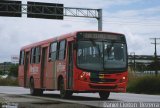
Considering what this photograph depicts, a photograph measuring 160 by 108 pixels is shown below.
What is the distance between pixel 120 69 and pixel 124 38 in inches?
62.3

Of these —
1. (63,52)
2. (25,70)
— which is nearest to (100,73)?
(63,52)

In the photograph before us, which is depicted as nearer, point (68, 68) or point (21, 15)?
point (68, 68)

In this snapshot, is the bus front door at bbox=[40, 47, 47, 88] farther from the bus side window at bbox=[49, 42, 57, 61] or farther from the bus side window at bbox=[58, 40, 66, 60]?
the bus side window at bbox=[58, 40, 66, 60]

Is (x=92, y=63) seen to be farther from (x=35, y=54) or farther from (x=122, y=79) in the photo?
(x=35, y=54)

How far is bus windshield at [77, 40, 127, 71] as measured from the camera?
77.3 ft

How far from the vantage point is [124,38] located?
24.5 m

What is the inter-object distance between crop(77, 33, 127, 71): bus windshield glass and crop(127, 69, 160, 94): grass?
57.7 feet

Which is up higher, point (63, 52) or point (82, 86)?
point (63, 52)

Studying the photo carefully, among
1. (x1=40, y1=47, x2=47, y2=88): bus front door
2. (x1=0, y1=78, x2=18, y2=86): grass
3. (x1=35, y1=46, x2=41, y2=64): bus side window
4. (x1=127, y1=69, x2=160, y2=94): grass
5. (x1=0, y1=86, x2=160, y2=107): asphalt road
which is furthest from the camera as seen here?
(x1=0, y1=78, x2=18, y2=86): grass

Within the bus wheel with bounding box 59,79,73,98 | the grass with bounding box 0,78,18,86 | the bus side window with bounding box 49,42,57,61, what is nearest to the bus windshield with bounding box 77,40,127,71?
the bus wheel with bounding box 59,79,73,98

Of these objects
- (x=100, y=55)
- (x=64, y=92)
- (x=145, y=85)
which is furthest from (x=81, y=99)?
(x=145, y=85)

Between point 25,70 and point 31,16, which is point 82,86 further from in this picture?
point 31,16

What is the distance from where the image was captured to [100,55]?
77.6 feet

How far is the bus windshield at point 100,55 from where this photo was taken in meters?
23.6
